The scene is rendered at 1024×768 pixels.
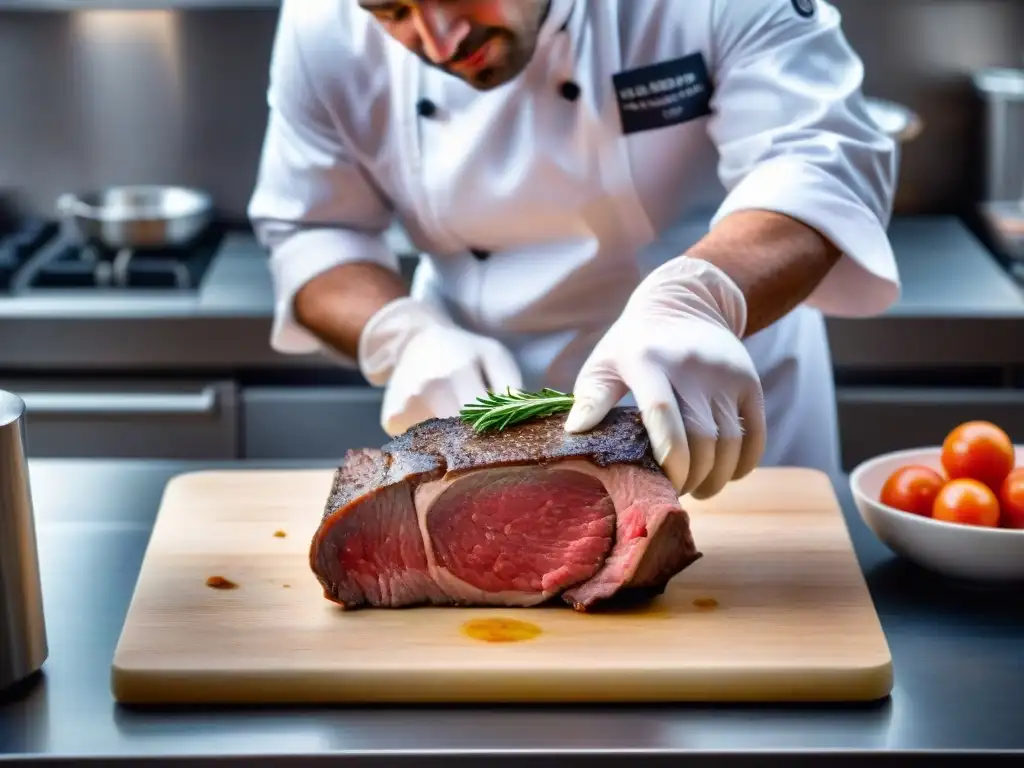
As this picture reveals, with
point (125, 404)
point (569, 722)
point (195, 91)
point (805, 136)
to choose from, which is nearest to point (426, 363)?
point (805, 136)

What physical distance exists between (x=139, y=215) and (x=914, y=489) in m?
1.98

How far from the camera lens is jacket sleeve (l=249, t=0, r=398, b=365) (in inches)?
77.4

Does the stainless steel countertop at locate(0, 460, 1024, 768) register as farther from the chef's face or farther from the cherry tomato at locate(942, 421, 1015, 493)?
the chef's face

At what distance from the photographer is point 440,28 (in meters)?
1.56

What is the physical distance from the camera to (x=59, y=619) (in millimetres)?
1422

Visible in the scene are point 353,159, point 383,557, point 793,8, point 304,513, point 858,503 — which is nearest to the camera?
point 383,557

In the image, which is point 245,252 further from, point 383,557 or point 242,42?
point 383,557

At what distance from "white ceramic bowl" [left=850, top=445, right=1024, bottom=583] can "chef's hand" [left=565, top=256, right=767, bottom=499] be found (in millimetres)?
142

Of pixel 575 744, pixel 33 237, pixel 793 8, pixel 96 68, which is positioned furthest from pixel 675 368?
pixel 96 68

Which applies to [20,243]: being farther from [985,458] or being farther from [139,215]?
[985,458]

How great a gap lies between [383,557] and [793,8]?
831 mm

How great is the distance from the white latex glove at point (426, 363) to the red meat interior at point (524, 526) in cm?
22

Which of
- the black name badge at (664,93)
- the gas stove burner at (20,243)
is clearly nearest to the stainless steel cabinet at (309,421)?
the gas stove burner at (20,243)

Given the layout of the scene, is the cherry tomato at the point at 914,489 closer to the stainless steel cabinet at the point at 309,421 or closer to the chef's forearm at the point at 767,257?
the chef's forearm at the point at 767,257
